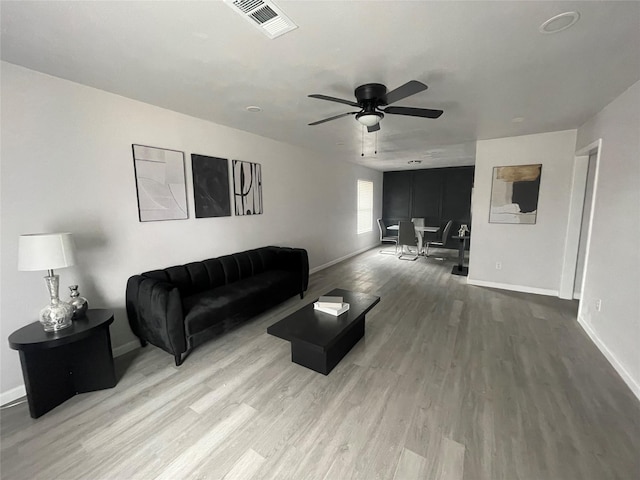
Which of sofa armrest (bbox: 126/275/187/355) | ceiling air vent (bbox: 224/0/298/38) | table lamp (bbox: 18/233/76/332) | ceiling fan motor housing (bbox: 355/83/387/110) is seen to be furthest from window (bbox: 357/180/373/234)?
table lamp (bbox: 18/233/76/332)

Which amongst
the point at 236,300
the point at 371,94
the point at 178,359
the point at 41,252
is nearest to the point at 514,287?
the point at 371,94

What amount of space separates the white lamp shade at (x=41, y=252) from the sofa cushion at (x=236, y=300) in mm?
1004

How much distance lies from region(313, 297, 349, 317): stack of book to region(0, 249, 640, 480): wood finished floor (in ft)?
1.47

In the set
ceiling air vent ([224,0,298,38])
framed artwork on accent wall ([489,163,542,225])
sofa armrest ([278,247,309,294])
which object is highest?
ceiling air vent ([224,0,298,38])

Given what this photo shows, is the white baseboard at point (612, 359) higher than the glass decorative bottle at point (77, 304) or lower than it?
lower

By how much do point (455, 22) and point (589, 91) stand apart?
1.95 m

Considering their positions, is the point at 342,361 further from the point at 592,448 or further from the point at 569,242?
the point at 569,242

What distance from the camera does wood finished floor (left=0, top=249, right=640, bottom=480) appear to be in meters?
1.49

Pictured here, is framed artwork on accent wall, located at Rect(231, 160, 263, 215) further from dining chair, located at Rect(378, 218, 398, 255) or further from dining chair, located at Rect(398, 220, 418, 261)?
dining chair, located at Rect(378, 218, 398, 255)

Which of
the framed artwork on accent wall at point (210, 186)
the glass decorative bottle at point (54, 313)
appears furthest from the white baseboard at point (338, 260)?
the glass decorative bottle at point (54, 313)

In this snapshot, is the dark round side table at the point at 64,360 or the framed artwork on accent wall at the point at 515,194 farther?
the framed artwork on accent wall at the point at 515,194

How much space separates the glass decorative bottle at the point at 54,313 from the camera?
192 cm

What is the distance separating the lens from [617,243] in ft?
7.97

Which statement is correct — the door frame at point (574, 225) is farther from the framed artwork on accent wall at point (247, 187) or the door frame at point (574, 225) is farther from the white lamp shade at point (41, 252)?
the white lamp shade at point (41, 252)
